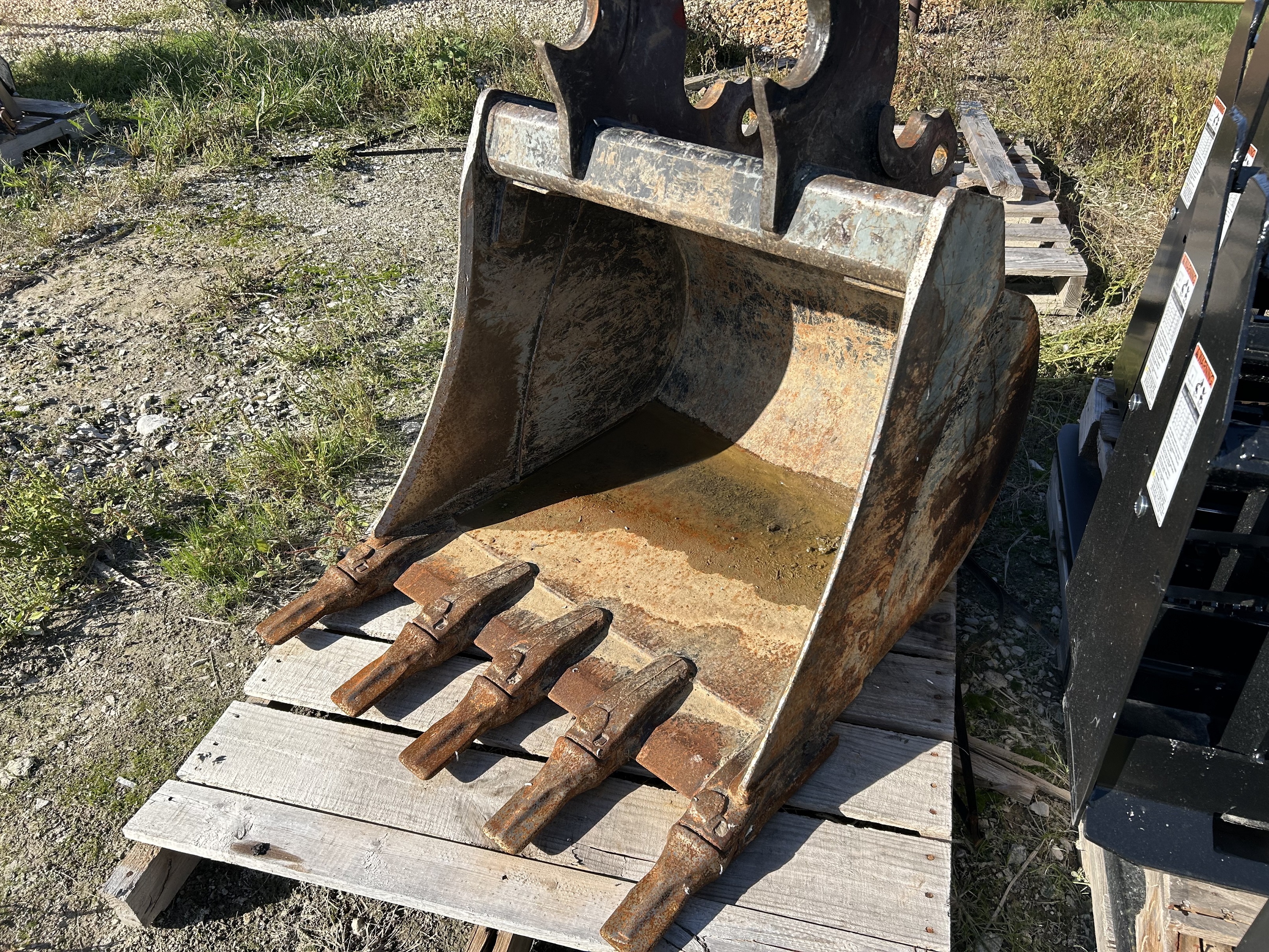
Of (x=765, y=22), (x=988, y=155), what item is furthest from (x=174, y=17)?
(x=988, y=155)

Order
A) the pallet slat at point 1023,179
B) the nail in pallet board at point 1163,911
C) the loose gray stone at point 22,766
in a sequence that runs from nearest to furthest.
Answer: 1. the nail in pallet board at point 1163,911
2. the loose gray stone at point 22,766
3. the pallet slat at point 1023,179

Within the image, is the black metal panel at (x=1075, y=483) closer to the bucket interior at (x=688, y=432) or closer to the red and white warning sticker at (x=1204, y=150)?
the bucket interior at (x=688, y=432)

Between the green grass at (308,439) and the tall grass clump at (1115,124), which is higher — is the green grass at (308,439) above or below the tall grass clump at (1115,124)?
below

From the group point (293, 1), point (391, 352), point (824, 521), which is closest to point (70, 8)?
point (293, 1)

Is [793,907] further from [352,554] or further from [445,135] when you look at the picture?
[445,135]

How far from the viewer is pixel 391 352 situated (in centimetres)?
388

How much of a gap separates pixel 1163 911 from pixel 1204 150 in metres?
1.71

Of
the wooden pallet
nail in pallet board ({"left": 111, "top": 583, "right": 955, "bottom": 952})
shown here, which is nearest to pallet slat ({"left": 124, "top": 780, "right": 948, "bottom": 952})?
nail in pallet board ({"left": 111, "top": 583, "right": 955, "bottom": 952})

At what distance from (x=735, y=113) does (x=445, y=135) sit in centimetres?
386

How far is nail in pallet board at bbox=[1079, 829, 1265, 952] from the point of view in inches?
63.9

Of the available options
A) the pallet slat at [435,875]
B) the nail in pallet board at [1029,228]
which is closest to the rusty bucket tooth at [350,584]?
the pallet slat at [435,875]

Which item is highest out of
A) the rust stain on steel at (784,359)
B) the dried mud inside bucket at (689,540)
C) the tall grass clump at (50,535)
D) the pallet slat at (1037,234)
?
the pallet slat at (1037,234)

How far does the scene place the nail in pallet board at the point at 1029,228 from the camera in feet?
12.7

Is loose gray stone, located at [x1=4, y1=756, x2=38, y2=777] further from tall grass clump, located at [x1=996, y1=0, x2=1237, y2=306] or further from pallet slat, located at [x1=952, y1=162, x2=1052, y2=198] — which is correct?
tall grass clump, located at [x1=996, y1=0, x2=1237, y2=306]
